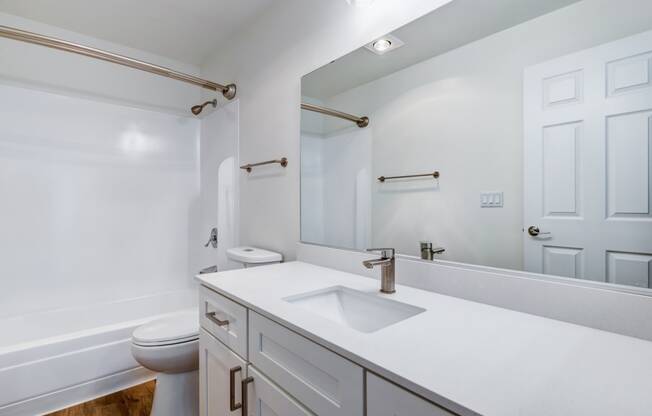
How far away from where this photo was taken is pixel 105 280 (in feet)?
8.00

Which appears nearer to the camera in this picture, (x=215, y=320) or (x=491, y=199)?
(x=491, y=199)

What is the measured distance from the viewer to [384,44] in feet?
4.03

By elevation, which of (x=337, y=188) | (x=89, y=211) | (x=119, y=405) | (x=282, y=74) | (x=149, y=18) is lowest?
(x=119, y=405)

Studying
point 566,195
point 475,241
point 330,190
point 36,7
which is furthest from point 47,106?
point 566,195

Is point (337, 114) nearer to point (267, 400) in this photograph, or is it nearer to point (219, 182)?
point (267, 400)

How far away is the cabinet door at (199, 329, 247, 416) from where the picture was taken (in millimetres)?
976

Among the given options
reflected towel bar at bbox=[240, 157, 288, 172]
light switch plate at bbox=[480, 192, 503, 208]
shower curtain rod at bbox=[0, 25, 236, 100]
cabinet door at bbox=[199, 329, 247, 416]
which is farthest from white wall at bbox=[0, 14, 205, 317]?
light switch plate at bbox=[480, 192, 503, 208]

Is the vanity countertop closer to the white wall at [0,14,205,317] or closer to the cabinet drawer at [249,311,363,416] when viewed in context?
the cabinet drawer at [249,311,363,416]

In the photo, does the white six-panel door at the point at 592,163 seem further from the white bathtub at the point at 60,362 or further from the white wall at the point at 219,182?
the white bathtub at the point at 60,362

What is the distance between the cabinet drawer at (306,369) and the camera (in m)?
0.61

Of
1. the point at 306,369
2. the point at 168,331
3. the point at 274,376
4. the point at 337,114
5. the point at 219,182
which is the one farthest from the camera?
the point at 219,182

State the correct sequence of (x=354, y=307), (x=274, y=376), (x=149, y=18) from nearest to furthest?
(x=274, y=376), (x=354, y=307), (x=149, y=18)

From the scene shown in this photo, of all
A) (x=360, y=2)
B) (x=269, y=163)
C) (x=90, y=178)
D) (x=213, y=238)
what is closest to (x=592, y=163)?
(x=360, y=2)

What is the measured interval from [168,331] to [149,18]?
2029 millimetres
